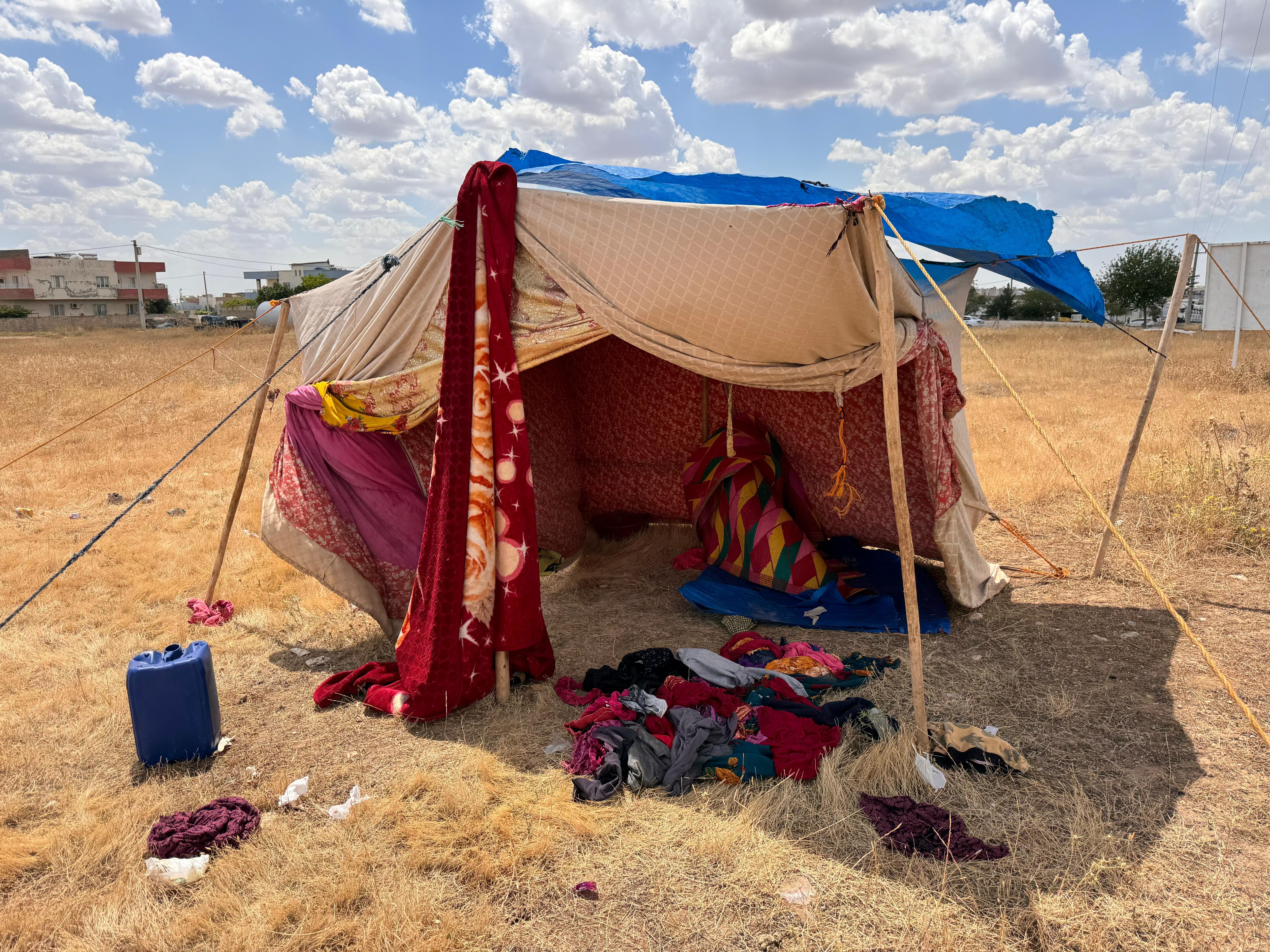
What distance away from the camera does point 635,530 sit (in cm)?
624

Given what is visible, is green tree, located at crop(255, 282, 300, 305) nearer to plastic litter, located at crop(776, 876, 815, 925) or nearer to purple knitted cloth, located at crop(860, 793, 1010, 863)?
purple knitted cloth, located at crop(860, 793, 1010, 863)

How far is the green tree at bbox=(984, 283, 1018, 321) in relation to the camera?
41.0 metres

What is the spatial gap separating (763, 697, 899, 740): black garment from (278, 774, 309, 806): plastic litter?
6.02ft

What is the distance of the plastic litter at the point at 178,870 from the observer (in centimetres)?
261

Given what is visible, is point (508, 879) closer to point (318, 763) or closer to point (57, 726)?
point (318, 763)

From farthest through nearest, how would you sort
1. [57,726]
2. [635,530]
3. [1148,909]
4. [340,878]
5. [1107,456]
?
[1107,456] < [635,530] < [57,726] < [340,878] < [1148,909]

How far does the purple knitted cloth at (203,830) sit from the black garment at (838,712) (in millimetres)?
2006

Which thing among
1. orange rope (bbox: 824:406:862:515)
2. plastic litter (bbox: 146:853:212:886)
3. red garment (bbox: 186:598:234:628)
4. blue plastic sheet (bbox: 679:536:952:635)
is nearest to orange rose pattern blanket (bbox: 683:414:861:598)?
blue plastic sheet (bbox: 679:536:952:635)

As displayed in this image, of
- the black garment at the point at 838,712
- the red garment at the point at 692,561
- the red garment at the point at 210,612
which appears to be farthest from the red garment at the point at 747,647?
the red garment at the point at 210,612

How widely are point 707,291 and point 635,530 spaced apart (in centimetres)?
311

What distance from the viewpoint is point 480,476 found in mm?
3730

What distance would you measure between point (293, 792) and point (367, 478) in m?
1.76

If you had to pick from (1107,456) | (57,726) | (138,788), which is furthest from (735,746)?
(1107,456)

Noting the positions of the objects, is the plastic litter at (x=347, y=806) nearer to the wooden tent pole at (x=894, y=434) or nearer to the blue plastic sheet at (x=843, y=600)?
the wooden tent pole at (x=894, y=434)
